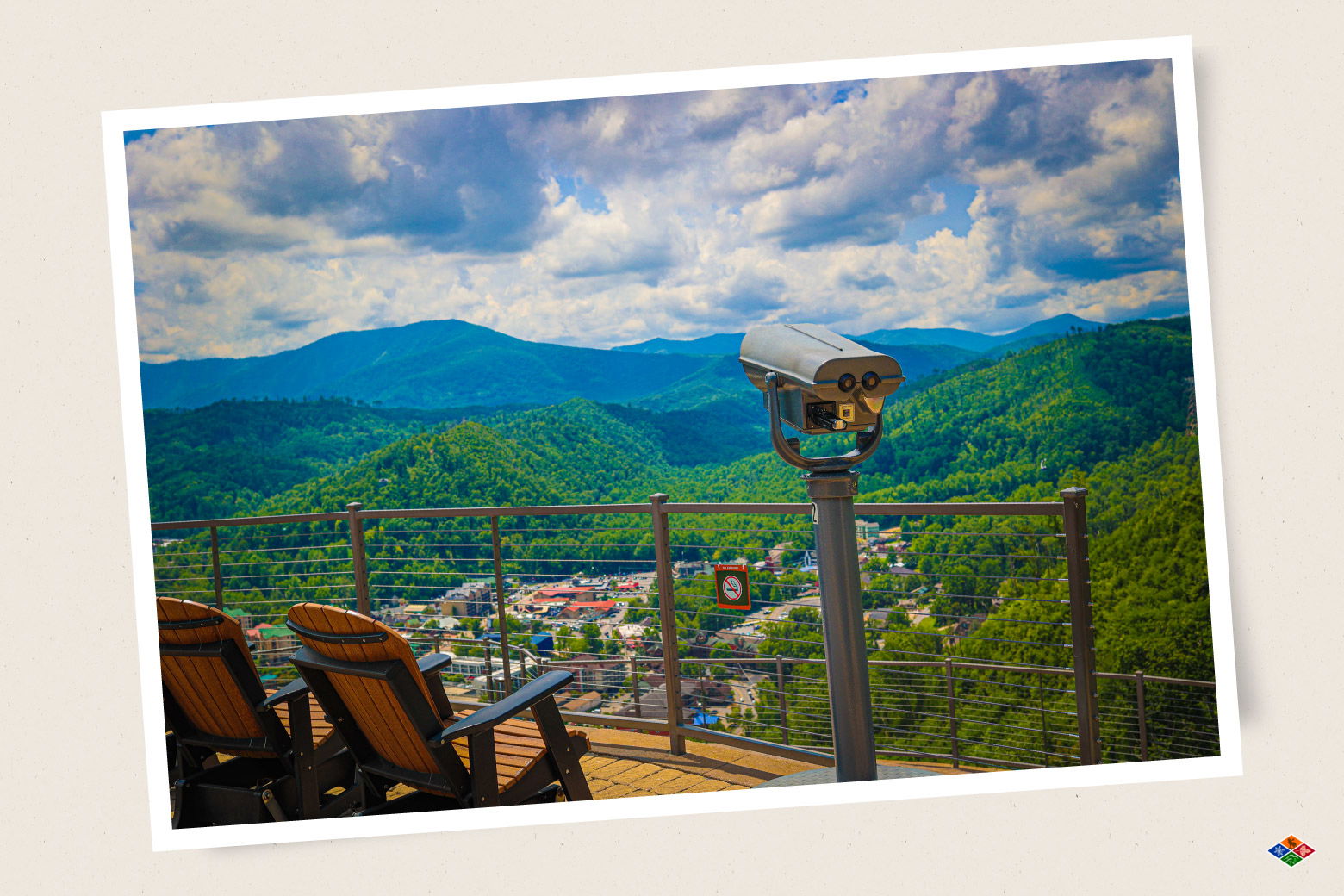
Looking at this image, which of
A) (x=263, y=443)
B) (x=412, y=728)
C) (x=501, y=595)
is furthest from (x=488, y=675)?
(x=263, y=443)

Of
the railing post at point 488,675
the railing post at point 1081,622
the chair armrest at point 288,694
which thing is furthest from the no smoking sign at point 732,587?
the railing post at point 488,675

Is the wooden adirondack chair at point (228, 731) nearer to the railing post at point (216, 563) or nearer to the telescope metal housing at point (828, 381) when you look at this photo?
the telescope metal housing at point (828, 381)

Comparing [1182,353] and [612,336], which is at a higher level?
[612,336]

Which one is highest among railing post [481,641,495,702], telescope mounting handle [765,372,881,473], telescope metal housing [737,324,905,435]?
telescope metal housing [737,324,905,435]

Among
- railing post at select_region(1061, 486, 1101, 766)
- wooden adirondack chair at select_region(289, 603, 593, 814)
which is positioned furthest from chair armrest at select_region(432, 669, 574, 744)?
railing post at select_region(1061, 486, 1101, 766)

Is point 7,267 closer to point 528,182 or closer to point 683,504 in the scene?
point 683,504

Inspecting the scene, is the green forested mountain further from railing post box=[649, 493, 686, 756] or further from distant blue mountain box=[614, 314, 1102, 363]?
distant blue mountain box=[614, 314, 1102, 363]

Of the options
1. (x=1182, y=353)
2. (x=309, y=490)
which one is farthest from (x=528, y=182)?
(x=1182, y=353)
